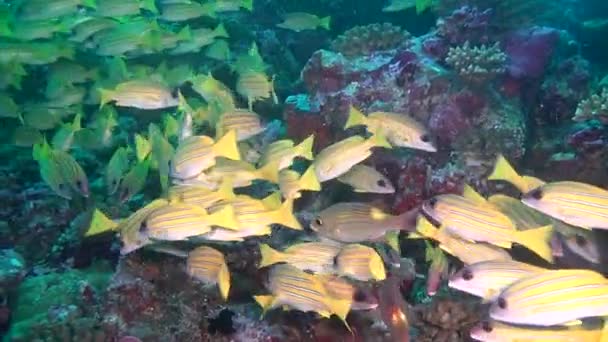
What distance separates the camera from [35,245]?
21.6 ft

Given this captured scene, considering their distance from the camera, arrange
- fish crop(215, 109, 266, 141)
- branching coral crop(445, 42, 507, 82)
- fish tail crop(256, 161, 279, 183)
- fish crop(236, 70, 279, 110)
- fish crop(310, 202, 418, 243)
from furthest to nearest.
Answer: fish crop(236, 70, 279, 110), branching coral crop(445, 42, 507, 82), fish crop(215, 109, 266, 141), fish tail crop(256, 161, 279, 183), fish crop(310, 202, 418, 243)

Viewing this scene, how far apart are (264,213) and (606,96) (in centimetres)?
454

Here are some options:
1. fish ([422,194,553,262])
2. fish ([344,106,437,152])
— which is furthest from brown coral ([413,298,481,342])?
fish ([344,106,437,152])

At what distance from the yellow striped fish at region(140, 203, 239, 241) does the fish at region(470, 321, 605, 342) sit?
1801 millimetres

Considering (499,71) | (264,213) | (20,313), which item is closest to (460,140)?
(499,71)

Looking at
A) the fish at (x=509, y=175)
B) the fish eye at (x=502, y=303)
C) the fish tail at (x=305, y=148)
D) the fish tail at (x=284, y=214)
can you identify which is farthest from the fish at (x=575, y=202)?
the fish tail at (x=305, y=148)

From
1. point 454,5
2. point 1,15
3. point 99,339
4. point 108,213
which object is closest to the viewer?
point 99,339

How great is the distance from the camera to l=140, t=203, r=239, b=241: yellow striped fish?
12.5 feet

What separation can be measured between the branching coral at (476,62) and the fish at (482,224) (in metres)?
3.49

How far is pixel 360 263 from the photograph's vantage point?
3.83m

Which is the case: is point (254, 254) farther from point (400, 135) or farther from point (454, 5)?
point (454, 5)

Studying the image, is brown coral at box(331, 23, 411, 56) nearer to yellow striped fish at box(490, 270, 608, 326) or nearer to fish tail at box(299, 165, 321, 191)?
fish tail at box(299, 165, 321, 191)

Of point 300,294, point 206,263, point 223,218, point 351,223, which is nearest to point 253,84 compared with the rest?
point 351,223

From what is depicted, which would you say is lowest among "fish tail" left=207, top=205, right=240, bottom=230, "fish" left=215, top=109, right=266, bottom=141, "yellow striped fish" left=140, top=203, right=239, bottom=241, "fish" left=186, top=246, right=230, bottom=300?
"fish" left=186, top=246, right=230, bottom=300
